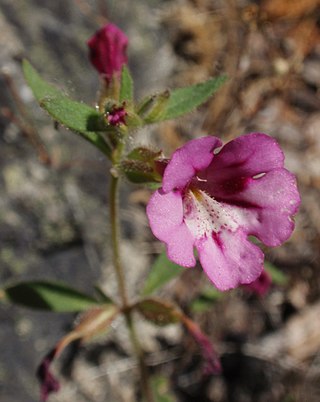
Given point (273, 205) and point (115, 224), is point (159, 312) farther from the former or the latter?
point (273, 205)

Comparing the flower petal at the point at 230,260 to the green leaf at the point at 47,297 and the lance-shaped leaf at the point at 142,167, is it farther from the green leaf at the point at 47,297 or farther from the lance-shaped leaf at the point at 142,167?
the green leaf at the point at 47,297

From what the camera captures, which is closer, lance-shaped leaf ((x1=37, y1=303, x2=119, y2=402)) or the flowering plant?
the flowering plant

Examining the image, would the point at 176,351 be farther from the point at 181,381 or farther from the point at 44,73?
the point at 44,73

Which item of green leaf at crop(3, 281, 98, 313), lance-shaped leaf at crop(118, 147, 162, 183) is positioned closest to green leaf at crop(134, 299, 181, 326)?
green leaf at crop(3, 281, 98, 313)

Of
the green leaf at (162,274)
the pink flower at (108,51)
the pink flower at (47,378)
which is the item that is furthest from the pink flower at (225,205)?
the pink flower at (47,378)

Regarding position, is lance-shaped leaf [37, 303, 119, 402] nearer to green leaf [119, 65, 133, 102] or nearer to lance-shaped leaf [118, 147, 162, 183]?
lance-shaped leaf [118, 147, 162, 183]

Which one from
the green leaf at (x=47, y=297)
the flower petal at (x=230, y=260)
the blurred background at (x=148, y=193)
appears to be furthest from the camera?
the blurred background at (x=148, y=193)
